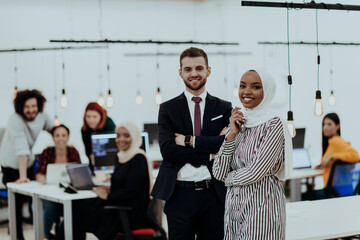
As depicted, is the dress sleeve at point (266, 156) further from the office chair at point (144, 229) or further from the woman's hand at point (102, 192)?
the woman's hand at point (102, 192)

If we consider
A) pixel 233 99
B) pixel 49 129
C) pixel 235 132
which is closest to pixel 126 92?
pixel 233 99

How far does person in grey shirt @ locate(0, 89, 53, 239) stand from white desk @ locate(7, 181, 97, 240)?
0.09 metres

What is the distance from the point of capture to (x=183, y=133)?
3.14m

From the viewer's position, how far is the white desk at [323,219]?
3023 mm

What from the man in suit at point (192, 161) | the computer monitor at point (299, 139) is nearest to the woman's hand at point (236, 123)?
the man in suit at point (192, 161)

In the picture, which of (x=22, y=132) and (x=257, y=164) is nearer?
(x=257, y=164)

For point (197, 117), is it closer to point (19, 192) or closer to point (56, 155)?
point (56, 155)

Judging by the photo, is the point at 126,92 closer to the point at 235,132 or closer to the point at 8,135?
the point at 8,135

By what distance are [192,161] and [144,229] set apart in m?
1.46

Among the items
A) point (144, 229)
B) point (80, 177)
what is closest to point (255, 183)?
point (144, 229)

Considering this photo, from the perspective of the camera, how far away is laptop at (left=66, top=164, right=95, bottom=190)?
16.9ft

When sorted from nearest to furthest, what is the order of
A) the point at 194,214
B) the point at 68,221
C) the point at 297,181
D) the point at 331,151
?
the point at 194,214 < the point at 68,221 < the point at 331,151 < the point at 297,181

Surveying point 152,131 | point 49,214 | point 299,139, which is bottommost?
point 49,214

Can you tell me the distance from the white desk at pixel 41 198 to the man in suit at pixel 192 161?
6.34 feet
